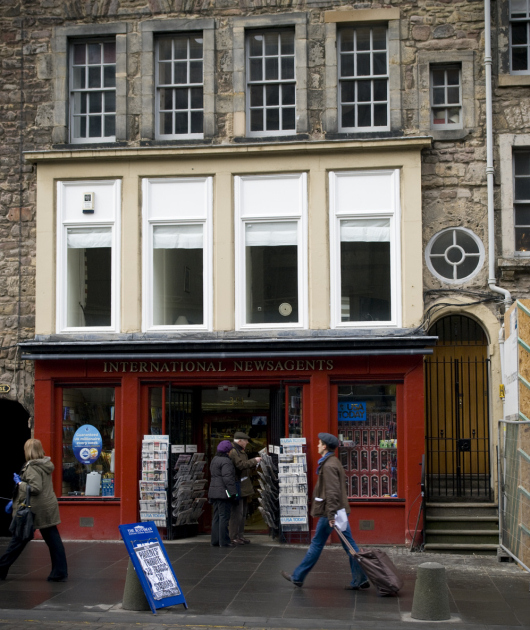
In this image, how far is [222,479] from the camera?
14625mm

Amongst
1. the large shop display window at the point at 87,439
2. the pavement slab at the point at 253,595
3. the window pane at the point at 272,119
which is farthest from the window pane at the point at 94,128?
the pavement slab at the point at 253,595

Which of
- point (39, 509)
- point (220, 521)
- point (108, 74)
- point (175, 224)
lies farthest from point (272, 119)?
point (39, 509)

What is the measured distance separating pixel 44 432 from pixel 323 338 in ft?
17.0

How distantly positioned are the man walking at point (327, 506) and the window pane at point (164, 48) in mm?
8580

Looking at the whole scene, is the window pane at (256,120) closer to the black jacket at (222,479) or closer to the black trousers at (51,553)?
the black jacket at (222,479)

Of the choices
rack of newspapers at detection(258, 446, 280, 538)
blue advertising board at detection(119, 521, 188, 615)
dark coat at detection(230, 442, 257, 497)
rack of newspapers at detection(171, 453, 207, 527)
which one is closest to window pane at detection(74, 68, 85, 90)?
rack of newspapers at detection(171, 453, 207, 527)

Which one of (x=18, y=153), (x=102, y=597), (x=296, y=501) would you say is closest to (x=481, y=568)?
(x=296, y=501)

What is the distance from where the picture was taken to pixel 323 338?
49.4ft

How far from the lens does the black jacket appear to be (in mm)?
14539

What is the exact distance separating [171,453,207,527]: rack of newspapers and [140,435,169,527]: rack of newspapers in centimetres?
22

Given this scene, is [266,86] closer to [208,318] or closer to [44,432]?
[208,318]

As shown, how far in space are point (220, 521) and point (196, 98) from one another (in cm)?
751

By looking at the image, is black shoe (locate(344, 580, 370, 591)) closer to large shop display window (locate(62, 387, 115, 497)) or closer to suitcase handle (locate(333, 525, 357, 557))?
suitcase handle (locate(333, 525, 357, 557))

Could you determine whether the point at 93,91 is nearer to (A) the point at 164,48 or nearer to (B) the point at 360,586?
(A) the point at 164,48
